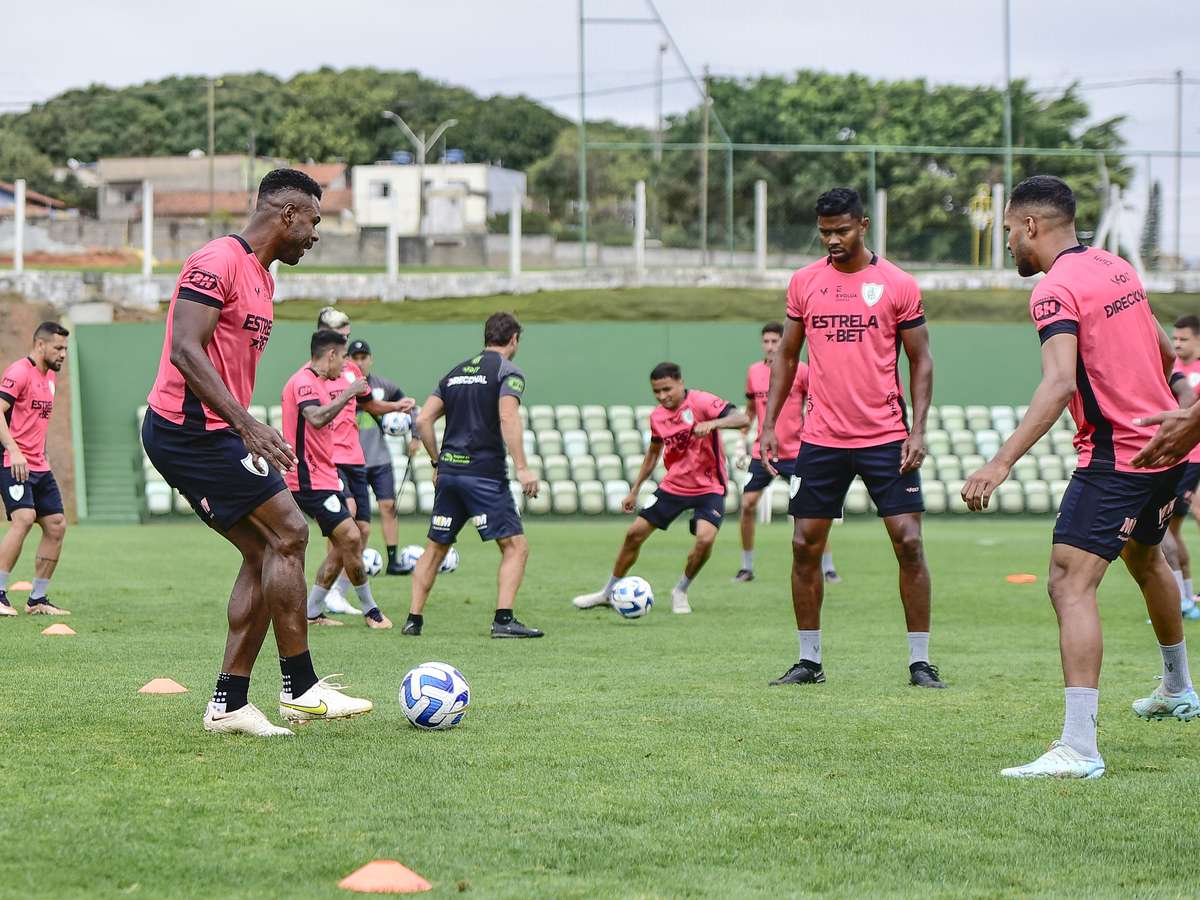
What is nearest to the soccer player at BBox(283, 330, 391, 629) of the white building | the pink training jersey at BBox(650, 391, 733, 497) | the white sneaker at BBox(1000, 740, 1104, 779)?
the pink training jersey at BBox(650, 391, 733, 497)

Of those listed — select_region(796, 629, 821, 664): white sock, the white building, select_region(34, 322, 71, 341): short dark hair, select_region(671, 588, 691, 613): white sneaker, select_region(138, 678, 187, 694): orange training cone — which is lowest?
select_region(671, 588, 691, 613): white sneaker

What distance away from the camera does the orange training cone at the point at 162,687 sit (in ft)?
24.4

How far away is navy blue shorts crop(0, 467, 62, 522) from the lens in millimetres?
11844

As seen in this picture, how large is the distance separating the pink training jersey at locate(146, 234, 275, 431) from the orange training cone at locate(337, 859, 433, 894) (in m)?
2.67

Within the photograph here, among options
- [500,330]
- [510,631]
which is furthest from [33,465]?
[510,631]

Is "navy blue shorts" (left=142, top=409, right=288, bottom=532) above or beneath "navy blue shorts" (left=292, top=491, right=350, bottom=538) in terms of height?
above

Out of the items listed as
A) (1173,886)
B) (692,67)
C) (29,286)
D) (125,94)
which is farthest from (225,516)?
(125,94)

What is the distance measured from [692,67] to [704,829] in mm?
31150

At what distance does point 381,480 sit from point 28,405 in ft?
13.7

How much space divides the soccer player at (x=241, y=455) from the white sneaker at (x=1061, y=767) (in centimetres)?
291

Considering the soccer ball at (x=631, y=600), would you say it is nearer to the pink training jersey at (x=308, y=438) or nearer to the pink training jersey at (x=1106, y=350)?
the pink training jersey at (x=308, y=438)

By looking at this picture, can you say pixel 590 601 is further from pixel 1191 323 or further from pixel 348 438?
pixel 1191 323

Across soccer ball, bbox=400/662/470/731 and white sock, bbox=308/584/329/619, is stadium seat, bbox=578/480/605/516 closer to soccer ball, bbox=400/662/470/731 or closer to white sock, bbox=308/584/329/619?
white sock, bbox=308/584/329/619

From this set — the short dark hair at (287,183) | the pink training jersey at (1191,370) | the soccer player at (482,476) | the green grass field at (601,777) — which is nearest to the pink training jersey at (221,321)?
the short dark hair at (287,183)
